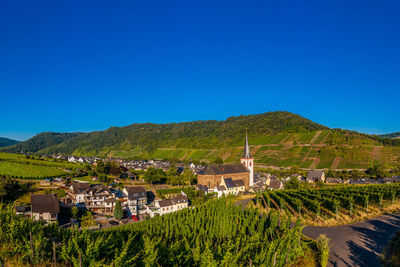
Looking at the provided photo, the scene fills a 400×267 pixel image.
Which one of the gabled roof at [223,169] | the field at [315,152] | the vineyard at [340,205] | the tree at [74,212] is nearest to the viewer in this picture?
the vineyard at [340,205]

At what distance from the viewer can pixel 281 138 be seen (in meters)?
155

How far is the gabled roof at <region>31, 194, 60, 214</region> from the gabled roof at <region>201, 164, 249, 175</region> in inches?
1526

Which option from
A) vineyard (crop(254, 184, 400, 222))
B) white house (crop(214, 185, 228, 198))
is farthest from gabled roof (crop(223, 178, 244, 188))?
vineyard (crop(254, 184, 400, 222))

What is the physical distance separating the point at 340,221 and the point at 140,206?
136 feet

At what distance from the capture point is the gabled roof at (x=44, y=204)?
41.6m

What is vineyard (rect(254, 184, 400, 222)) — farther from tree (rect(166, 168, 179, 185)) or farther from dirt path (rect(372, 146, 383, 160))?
dirt path (rect(372, 146, 383, 160))

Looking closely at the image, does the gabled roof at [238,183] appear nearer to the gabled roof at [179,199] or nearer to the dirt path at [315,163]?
the gabled roof at [179,199]

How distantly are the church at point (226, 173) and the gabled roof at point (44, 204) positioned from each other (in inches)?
1504

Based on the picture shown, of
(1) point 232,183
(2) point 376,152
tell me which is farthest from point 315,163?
(1) point 232,183

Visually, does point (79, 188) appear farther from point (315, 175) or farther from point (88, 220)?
point (315, 175)

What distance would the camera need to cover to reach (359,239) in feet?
68.5

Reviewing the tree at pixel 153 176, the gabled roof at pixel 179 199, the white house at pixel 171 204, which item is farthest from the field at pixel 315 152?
the white house at pixel 171 204

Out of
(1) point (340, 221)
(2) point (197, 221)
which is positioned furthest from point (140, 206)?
(1) point (340, 221)

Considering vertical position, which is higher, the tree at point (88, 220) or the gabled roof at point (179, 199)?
the gabled roof at point (179, 199)
